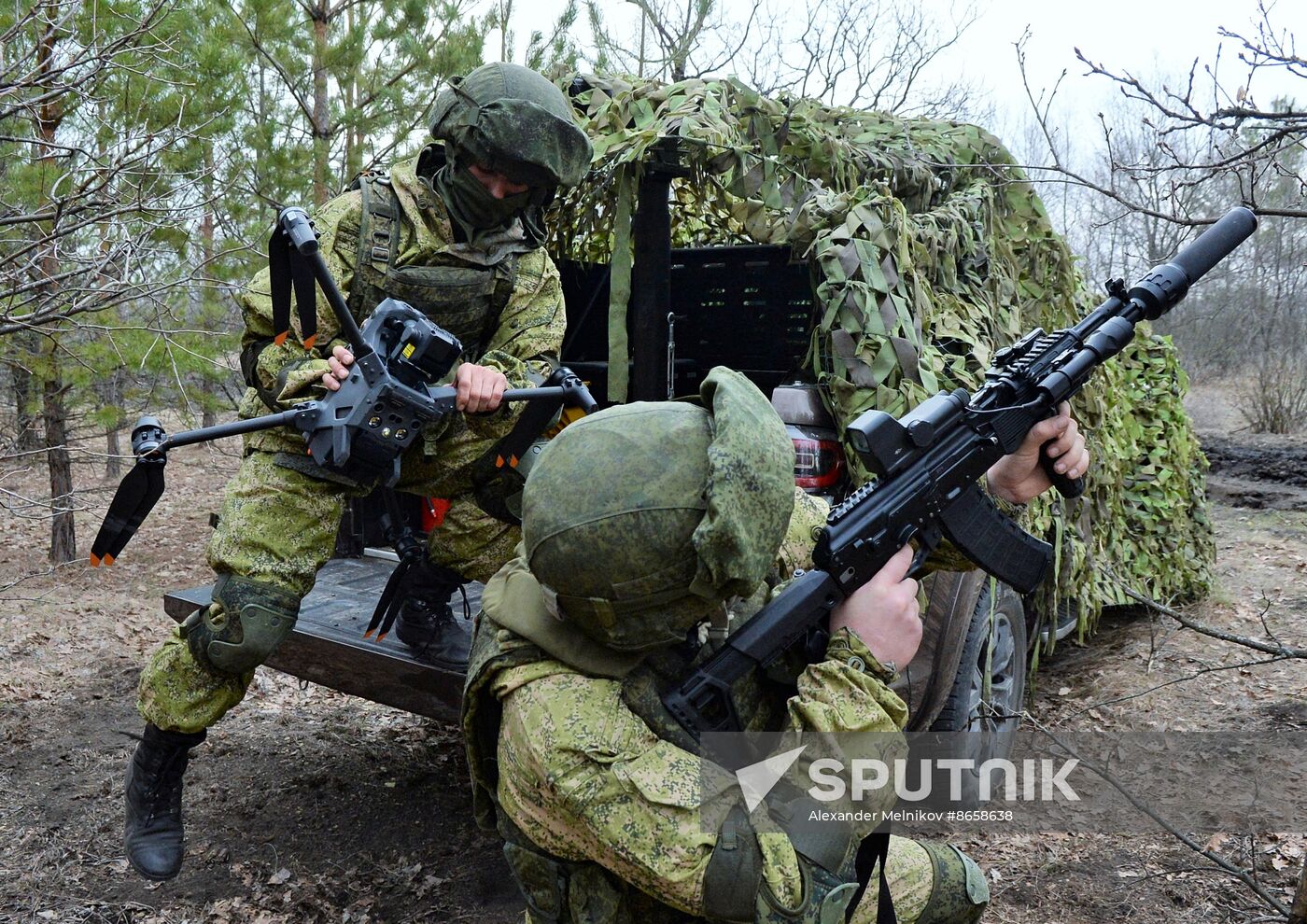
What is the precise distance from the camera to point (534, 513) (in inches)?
66.6

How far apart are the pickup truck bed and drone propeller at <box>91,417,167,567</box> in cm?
63

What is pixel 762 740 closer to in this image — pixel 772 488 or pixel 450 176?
pixel 772 488

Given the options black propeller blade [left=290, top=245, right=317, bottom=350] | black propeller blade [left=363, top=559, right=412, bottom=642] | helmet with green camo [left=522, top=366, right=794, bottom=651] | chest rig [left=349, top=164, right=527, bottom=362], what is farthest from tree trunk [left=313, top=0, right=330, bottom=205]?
helmet with green camo [left=522, top=366, right=794, bottom=651]

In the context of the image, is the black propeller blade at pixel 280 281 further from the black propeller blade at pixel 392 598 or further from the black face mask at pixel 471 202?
the black propeller blade at pixel 392 598

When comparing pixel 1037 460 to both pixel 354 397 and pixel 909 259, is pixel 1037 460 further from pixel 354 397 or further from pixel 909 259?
pixel 354 397

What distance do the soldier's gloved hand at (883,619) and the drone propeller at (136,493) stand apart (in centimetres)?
168

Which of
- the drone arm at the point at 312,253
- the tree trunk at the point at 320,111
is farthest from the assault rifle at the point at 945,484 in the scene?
the tree trunk at the point at 320,111

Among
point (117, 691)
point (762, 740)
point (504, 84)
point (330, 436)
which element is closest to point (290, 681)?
point (117, 691)

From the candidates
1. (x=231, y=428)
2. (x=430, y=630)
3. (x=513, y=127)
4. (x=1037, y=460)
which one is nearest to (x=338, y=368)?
(x=231, y=428)

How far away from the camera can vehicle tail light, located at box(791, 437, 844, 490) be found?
11.2 feet

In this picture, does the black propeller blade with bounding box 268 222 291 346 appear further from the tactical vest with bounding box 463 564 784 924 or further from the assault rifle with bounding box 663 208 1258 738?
the assault rifle with bounding box 663 208 1258 738

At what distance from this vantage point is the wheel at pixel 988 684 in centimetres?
354

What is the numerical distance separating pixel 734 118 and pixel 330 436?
198 cm

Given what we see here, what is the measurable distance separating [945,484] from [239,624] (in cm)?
187
